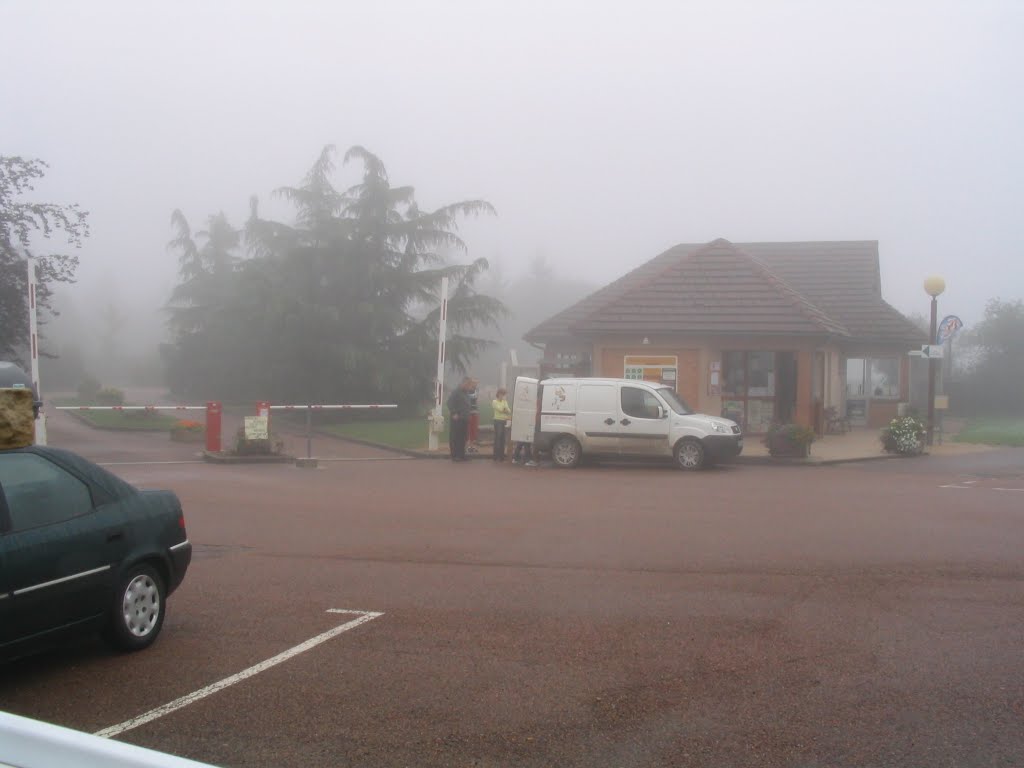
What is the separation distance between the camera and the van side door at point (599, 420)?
2053 cm

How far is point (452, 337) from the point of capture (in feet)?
123

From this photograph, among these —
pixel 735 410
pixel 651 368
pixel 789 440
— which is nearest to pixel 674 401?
pixel 789 440

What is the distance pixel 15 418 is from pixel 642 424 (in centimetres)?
1528

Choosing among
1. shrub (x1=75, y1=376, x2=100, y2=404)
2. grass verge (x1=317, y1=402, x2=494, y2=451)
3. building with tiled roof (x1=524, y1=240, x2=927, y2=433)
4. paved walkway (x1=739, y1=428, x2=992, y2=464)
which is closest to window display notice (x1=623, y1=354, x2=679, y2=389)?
building with tiled roof (x1=524, y1=240, x2=927, y2=433)

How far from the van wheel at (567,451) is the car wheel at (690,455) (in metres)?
1.98

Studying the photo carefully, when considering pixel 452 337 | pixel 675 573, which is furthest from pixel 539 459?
pixel 452 337

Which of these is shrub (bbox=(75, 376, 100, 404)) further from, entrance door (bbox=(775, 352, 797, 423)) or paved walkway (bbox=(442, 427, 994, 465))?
entrance door (bbox=(775, 352, 797, 423))

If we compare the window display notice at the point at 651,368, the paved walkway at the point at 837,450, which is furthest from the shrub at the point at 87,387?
the window display notice at the point at 651,368

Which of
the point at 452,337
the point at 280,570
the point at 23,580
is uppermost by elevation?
the point at 452,337

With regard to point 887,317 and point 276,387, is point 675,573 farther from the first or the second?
point 276,387

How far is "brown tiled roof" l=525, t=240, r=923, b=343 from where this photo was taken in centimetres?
2639

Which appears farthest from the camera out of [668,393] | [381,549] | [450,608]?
[668,393]

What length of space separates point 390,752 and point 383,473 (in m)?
14.6

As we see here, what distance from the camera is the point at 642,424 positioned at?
2034 cm
